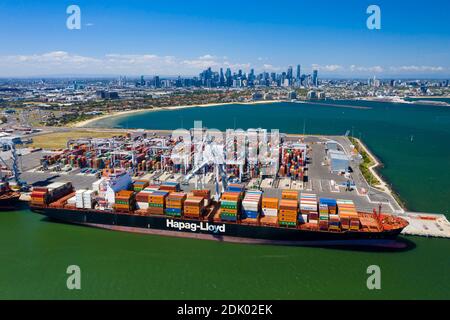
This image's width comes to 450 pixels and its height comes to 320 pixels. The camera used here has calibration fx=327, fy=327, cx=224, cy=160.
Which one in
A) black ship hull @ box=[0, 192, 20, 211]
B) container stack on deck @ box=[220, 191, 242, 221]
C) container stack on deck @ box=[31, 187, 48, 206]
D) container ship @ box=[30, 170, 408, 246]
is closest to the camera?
container ship @ box=[30, 170, 408, 246]

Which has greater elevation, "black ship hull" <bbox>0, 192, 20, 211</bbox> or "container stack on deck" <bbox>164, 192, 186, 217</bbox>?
"container stack on deck" <bbox>164, 192, 186, 217</bbox>

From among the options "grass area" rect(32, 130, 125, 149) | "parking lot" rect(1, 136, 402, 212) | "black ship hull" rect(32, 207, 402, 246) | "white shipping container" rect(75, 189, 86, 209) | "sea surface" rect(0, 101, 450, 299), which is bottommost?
"sea surface" rect(0, 101, 450, 299)

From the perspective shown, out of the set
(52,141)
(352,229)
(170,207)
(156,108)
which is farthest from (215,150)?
(156,108)

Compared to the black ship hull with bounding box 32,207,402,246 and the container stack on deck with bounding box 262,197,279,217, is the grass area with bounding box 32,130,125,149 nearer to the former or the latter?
the black ship hull with bounding box 32,207,402,246

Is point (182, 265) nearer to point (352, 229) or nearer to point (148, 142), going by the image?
point (352, 229)

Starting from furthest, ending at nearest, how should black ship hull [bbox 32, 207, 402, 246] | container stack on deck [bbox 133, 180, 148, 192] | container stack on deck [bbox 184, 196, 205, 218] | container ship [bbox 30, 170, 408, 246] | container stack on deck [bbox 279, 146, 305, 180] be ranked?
container stack on deck [bbox 279, 146, 305, 180]
container stack on deck [bbox 133, 180, 148, 192]
container stack on deck [bbox 184, 196, 205, 218]
container ship [bbox 30, 170, 408, 246]
black ship hull [bbox 32, 207, 402, 246]

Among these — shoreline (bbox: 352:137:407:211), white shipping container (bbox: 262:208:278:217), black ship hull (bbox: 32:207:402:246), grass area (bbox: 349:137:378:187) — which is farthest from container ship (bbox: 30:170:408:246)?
grass area (bbox: 349:137:378:187)
